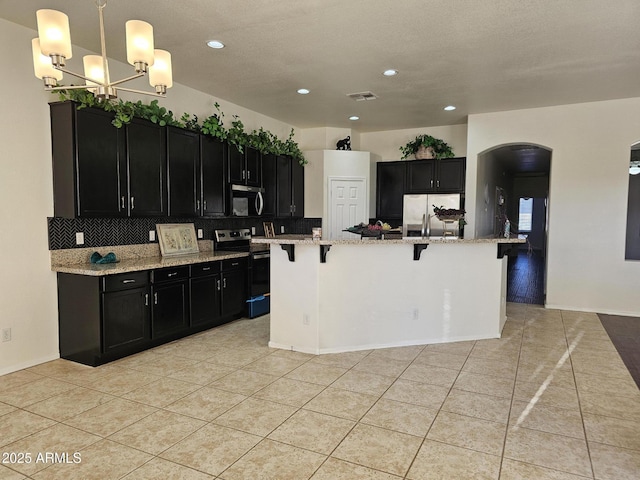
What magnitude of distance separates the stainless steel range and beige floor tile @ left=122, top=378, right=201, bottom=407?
6.90 ft

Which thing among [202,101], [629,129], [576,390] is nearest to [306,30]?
[202,101]

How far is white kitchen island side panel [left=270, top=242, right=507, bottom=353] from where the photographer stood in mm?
4020

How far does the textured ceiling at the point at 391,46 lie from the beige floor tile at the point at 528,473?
3.05 metres

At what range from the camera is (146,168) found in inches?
164

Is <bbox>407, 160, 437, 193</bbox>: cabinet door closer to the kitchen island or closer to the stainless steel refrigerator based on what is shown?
the stainless steel refrigerator

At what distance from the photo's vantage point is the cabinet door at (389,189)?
7.21 meters

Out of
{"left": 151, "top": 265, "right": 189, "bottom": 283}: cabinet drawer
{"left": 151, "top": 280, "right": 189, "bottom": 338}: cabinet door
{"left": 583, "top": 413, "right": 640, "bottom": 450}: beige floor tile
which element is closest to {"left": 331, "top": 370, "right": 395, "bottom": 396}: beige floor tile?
{"left": 583, "top": 413, "right": 640, "bottom": 450}: beige floor tile

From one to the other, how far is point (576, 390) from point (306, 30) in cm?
362

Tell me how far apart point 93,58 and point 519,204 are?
48.5 feet

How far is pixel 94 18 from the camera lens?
3275mm

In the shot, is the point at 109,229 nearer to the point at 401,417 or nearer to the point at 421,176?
the point at 401,417

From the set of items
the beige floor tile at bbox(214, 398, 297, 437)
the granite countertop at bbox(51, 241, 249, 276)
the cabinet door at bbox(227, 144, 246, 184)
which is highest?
the cabinet door at bbox(227, 144, 246, 184)

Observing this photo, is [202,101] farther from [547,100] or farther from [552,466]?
[552,466]

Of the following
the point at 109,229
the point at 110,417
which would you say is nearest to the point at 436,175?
the point at 109,229
